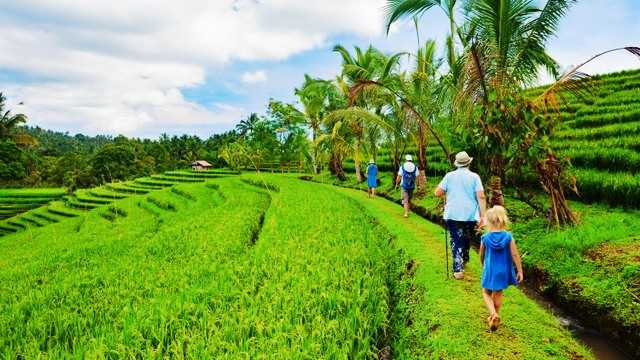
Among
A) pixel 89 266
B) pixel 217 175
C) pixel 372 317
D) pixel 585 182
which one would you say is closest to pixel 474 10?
pixel 585 182

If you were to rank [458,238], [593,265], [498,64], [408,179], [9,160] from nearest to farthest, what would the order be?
[593,265]
[458,238]
[498,64]
[408,179]
[9,160]

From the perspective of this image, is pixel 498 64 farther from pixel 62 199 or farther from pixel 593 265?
pixel 62 199

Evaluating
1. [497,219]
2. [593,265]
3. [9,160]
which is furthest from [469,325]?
[9,160]

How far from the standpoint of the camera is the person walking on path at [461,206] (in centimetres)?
468

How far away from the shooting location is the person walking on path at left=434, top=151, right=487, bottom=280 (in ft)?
15.4

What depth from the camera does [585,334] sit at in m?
3.84

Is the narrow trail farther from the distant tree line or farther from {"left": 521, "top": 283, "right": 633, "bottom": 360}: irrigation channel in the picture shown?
the distant tree line

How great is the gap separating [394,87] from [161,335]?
13.2 m

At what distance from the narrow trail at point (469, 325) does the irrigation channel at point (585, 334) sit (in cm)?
26

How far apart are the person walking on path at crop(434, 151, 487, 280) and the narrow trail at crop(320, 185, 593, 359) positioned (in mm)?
346

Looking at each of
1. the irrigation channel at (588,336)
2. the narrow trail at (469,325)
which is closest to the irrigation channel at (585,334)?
the irrigation channel at (588,336)

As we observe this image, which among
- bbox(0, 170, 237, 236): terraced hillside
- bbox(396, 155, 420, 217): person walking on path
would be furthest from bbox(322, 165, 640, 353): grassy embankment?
bbox(0, 170, 237, 236): terraced hillside

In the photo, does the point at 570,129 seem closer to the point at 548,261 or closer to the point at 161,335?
the point at 548,261

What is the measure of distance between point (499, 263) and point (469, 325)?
2.29 feet
